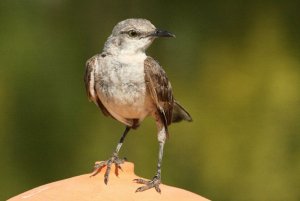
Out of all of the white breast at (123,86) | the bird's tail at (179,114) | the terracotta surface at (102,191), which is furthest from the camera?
the bird's tail at (179,114)

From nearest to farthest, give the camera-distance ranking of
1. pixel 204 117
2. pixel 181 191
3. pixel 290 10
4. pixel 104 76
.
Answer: pixel 181 191, pixel 104 76, pixel 204 117, pixel 290 10

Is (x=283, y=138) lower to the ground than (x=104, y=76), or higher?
lower

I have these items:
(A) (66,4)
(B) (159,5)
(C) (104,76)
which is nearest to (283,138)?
(B) (159,5)

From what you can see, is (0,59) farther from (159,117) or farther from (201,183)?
(159,117)

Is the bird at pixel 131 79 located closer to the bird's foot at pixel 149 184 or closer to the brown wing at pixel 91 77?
the brown wing at pixel 91 77

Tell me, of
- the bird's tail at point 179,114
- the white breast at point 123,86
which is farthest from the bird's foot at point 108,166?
the bird's tail at point 179,114
